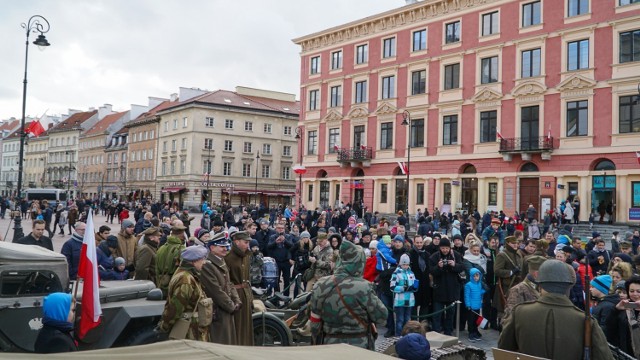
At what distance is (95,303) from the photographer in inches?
215

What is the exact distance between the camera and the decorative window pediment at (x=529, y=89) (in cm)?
3437

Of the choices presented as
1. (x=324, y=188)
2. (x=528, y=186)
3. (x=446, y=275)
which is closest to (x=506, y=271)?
(x=446, y=275)

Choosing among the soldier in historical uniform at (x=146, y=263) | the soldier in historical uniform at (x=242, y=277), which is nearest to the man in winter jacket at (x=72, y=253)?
the soldier in historical uniform at (x=146, y=263)

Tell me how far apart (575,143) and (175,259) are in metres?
30.5

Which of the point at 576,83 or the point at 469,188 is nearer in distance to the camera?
the point at 576,83

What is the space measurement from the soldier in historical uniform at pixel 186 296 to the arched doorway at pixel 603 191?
30.8 metres

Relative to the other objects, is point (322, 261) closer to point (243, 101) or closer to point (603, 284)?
point (603, 284)

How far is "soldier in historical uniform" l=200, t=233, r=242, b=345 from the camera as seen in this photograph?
264 inches

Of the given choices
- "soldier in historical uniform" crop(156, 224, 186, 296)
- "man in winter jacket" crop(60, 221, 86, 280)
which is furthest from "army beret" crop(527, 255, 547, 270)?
"man in winter jacket" crop(60, 221, 86, 280)

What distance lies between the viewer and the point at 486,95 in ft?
122

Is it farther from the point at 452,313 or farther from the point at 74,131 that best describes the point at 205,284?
the point at 74,131

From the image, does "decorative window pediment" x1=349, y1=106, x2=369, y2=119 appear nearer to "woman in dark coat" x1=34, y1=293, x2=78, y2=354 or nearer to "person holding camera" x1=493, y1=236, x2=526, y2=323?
"person holding camera" x1=493, y1=236, x2=526, y2=323

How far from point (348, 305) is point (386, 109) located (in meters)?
38.5

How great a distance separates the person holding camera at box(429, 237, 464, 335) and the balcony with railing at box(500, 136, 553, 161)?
2614 cm
